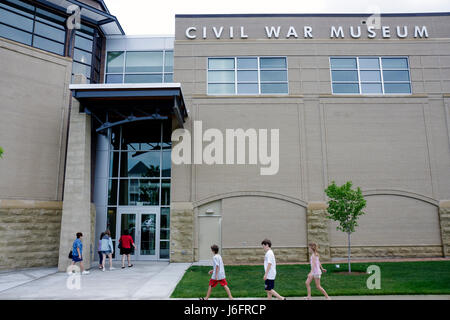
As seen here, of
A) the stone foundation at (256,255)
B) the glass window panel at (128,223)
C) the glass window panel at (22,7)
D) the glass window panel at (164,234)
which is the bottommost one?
the stone foundation at (256,255)

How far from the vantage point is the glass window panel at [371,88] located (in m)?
19.1

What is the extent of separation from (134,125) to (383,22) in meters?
15.2

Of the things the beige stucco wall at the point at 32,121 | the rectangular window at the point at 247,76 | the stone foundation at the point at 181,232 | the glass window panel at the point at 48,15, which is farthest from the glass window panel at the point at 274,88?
the glass window panel at the point at 48,15

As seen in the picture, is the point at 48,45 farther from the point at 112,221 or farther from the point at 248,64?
the point at 248,64

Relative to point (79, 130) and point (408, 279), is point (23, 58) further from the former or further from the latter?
point (408, 279)

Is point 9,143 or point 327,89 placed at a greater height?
point 327,89

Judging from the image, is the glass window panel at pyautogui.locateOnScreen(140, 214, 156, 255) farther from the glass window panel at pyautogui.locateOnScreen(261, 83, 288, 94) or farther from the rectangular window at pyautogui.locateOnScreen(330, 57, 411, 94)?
the rectangular window at pyautogui.locateOnScreen(330, 57, 411, 94)

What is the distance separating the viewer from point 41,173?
53.8 feet

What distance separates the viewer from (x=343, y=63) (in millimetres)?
19406

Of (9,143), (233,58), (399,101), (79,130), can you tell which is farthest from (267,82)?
(9,143)

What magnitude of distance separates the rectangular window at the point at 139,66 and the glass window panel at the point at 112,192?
19.1ft

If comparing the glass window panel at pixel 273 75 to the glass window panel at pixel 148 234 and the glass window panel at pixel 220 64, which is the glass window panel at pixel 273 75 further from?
the glass window panel at pixel 148 234

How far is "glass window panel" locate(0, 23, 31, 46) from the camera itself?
640 inches
